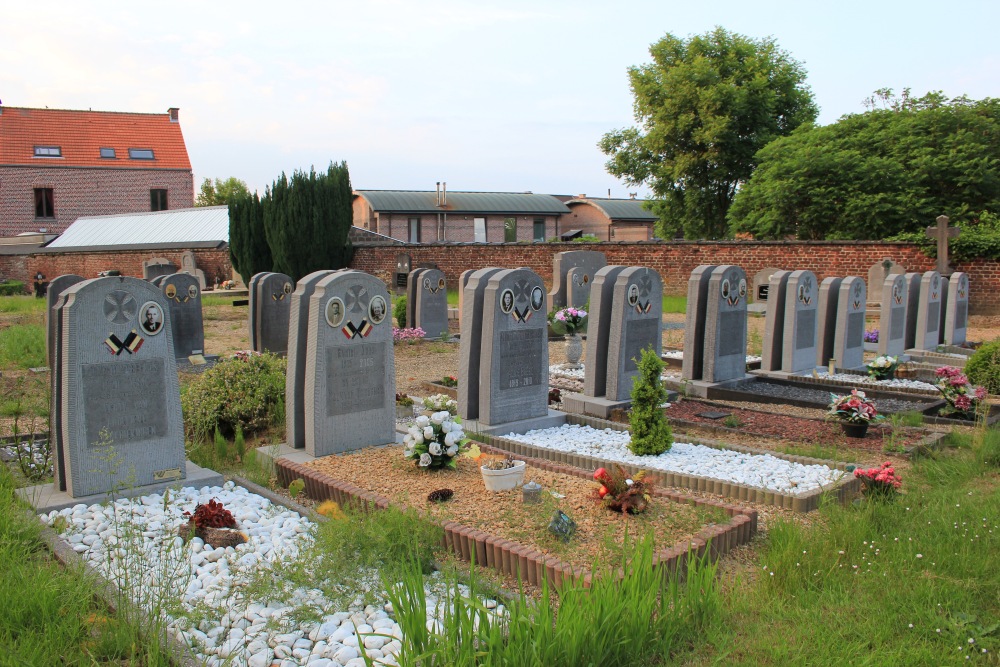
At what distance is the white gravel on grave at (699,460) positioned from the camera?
5.47 metres

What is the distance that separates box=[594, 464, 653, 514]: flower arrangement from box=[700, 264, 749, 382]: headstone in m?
4.79

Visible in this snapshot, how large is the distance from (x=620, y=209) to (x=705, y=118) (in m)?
17.3

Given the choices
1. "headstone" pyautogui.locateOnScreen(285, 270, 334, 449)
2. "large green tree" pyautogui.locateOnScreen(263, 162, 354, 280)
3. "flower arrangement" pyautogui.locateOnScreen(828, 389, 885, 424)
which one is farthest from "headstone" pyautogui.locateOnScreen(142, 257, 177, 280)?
"flower arrangement" pyautogui.locateOnScreen(828, 389, 885, 424)

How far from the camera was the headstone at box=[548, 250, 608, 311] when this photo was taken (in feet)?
55.2

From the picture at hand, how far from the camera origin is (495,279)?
6.98 metres

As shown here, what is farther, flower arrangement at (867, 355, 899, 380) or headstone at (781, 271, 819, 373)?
headstone at (781, 271, 819, 373)

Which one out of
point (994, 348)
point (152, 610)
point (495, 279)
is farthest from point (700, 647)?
point (994, 348)

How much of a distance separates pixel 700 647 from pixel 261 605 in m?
1.89

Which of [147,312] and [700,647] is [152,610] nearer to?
[700,647]

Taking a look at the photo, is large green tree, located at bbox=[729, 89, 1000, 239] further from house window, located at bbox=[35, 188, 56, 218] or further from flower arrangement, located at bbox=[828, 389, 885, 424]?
house window, located at bbox=[35, 188, 56, 218]

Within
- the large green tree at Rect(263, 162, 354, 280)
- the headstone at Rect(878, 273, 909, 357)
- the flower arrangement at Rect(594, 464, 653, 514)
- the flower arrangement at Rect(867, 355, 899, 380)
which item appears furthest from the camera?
the large green tree at Rect(263, 162, 354, 280)

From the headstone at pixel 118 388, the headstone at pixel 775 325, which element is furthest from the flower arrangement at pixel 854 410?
the headstone at pixel 118 388

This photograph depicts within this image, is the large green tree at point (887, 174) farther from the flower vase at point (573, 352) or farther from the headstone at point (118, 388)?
the headstone at point (118, 388)

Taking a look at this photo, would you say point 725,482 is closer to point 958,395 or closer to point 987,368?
point 958,395
